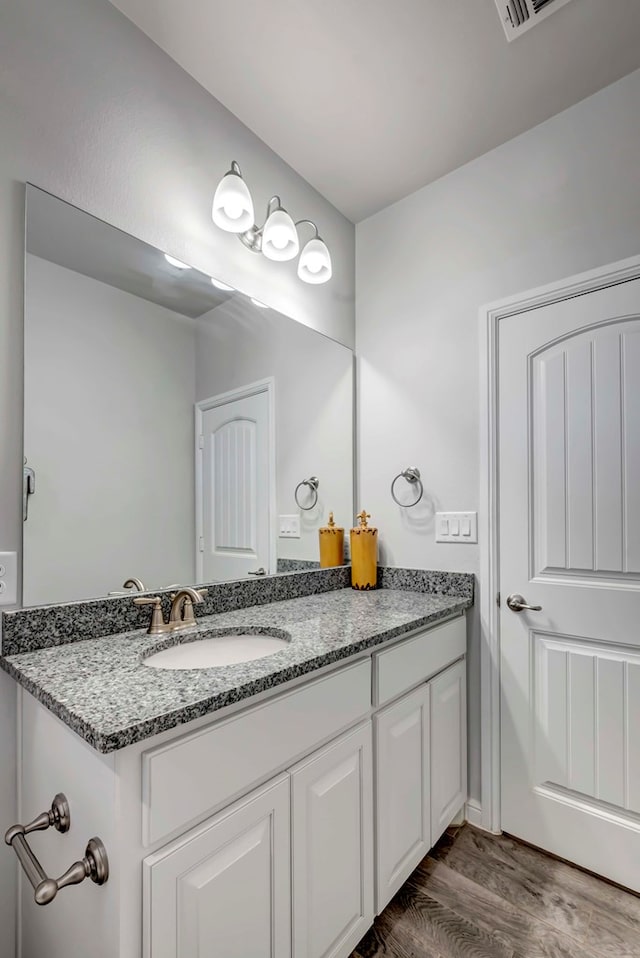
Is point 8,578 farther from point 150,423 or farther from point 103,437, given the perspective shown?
point 150,423

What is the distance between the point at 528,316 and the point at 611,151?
0.56 m

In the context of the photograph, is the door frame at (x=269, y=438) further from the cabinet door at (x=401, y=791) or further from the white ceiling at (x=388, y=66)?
the white ceiling at (x=388, y=66)

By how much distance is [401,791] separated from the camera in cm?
140

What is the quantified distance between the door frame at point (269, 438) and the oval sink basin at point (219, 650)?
0.25 m

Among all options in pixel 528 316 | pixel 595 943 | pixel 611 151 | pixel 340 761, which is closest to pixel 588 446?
pixel 528 316

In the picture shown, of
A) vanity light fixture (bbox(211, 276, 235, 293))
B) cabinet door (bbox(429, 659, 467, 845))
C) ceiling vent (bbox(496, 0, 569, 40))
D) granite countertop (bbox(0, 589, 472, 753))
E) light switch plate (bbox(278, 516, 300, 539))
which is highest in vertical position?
ceiling vent (bbox(496, 0, 569, 40))

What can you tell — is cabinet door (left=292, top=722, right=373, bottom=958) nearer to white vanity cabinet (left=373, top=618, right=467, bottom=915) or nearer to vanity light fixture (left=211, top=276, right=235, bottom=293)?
white vanity cabinet (left=373, top=618, right=467, bottom=915)

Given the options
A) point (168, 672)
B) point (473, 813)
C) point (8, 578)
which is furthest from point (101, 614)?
point (473, 813)

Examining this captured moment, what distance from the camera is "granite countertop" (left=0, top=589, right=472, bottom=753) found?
777mm

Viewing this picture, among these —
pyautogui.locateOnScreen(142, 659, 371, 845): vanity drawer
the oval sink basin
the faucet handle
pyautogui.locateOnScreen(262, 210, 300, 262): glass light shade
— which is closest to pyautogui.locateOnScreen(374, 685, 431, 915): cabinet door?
pyautogui.locateOnScreen(142, 659, 371, 845): vanity drawer

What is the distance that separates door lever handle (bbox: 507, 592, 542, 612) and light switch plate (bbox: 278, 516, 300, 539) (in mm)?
846

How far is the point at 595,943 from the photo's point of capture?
131 centimetres

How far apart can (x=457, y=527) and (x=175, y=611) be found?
1109 millimetres

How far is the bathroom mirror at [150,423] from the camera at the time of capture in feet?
3.92
